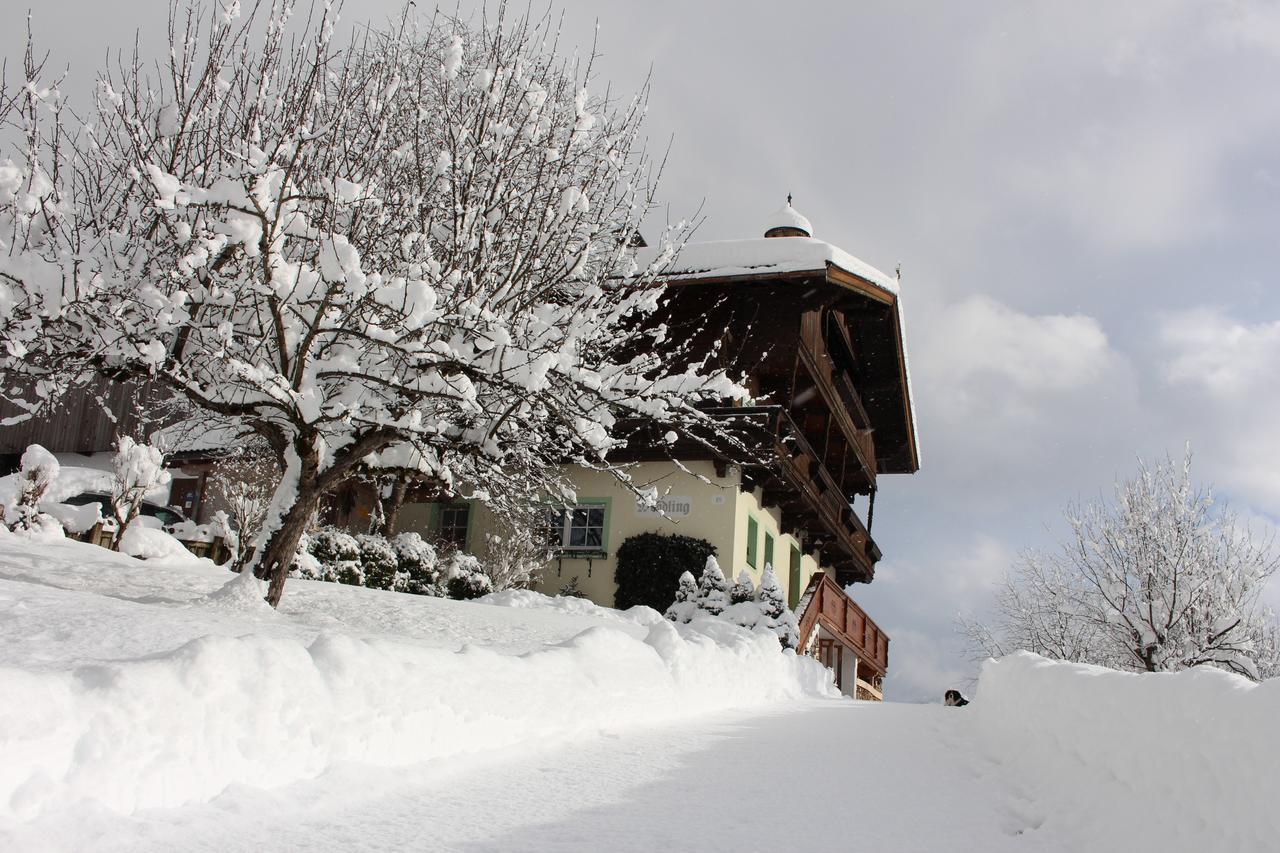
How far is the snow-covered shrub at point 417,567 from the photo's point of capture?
1456cm

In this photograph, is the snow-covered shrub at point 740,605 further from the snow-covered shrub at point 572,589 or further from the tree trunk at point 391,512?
the tree trunk at point 391,512

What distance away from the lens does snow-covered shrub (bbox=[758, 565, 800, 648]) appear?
564 inches

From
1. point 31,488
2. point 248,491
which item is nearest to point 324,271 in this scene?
point 31,488

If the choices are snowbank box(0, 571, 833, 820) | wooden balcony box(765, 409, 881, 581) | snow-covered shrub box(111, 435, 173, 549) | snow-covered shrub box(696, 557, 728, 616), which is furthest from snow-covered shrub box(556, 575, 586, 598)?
snowbank box(0, 571, 833, 820)

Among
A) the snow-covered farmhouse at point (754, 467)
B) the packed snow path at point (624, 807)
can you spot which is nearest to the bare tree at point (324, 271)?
the packed snow path at point (624, 807)

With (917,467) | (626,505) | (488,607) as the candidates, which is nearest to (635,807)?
(488,607)

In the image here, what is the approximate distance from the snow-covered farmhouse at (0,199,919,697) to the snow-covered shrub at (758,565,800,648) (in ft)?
5.81

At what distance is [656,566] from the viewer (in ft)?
55.4

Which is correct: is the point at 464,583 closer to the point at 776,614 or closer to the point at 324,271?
the point at 776,614

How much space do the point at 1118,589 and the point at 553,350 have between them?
19.5 metres

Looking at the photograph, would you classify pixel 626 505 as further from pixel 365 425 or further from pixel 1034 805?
pixel 1034 805

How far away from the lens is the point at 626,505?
701 inches

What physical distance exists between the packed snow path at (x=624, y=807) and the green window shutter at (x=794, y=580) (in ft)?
49.9

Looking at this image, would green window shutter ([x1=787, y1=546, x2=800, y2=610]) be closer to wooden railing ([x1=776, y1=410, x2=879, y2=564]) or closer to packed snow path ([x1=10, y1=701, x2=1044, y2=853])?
wooden railing ([x1=776, y1=410, x2=879, y2=564])
